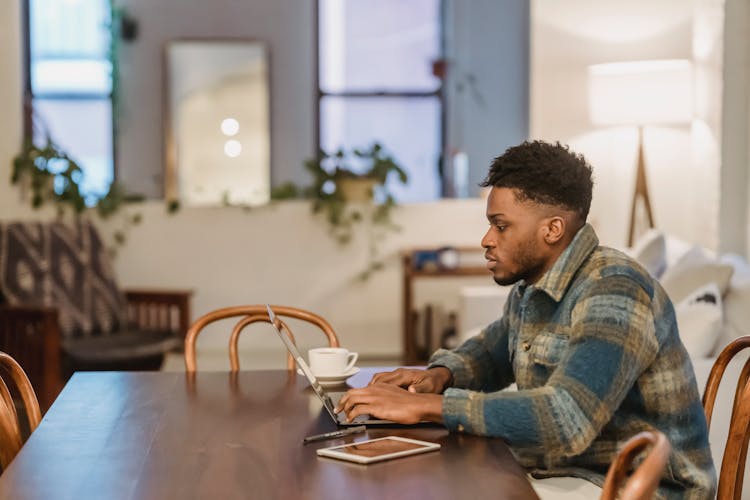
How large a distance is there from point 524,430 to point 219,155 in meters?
5.72

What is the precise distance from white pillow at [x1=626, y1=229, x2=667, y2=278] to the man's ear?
245cm

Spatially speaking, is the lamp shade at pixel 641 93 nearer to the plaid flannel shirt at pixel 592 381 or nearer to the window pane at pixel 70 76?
the plaid flannel shirt at pixel 592 381

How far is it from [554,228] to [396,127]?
568 cm

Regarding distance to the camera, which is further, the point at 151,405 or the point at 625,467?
the point at 151,405

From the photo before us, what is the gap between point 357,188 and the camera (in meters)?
5.96

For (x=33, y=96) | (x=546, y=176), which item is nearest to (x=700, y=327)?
(x=546, y=176)

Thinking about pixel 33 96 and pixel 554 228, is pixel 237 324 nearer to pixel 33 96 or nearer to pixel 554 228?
pixel 554 228

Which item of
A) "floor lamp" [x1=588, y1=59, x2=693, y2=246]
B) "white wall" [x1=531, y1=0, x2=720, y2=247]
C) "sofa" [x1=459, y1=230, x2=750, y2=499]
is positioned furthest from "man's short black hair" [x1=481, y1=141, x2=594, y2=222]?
"white wall" [x1=531, y1=0, x2=720, y2=247]

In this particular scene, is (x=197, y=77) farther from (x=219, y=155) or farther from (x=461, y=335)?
(x=461, y=335)

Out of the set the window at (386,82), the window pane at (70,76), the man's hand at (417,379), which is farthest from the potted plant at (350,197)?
the man's hand at (417,379)

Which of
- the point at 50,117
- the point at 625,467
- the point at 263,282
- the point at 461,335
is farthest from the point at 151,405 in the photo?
the point at 50,117

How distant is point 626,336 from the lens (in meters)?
1.76

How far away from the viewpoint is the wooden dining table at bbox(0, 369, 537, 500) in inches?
58.2

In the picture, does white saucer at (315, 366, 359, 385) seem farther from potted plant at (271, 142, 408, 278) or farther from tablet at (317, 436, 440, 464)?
potted plant at (271, 142, 408, 278)
